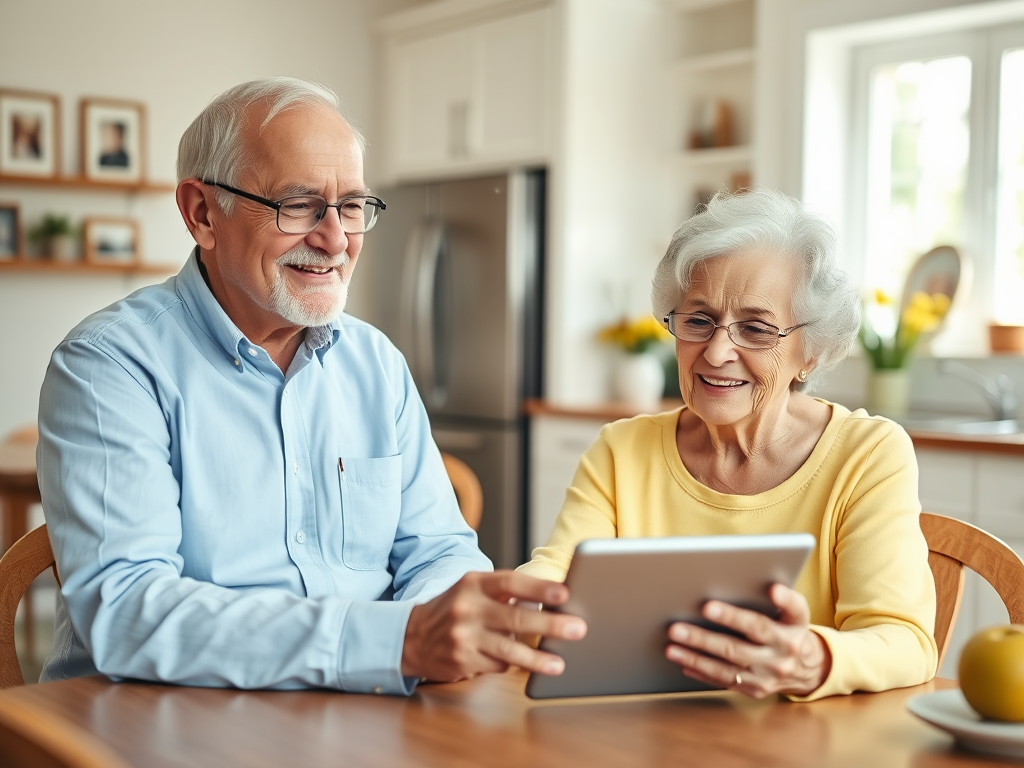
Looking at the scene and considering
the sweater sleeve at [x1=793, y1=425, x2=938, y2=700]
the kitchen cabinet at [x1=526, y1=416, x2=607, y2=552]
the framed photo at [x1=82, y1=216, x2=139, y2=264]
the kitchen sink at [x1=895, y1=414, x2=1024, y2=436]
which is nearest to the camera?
the sweater sleeve at [x1=793, y1=425, x2=938, y2=700]

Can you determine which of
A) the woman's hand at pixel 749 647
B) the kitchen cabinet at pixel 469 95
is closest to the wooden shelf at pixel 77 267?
the kitchen cabinet at pixel 469 95

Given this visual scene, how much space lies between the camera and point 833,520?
145 centimetres

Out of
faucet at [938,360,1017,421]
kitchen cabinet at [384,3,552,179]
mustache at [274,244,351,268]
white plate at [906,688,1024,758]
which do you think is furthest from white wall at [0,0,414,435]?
white plate at [906,688,1024,758]

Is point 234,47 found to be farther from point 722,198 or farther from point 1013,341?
point 722,198

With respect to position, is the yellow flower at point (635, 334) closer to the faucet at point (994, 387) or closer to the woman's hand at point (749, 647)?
the faucet at point (994, 387)

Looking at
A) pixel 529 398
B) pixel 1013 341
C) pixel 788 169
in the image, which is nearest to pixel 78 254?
pixel 529 398

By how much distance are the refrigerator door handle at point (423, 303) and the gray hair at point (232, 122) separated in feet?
9.51

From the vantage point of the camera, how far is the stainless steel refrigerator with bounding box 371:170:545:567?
4.29 metres

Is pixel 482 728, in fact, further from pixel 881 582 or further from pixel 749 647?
pixel 881 582

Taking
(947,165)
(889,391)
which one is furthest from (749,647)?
(947,165)

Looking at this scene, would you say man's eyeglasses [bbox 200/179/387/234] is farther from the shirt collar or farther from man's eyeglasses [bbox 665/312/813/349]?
man's eyeglasses [bbox 665/312/813/349]

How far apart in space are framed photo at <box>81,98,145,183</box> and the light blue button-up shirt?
308 cm

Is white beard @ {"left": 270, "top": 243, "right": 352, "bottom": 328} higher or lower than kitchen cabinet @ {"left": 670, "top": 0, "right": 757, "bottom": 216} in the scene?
lower

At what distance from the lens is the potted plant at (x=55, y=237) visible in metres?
4.32
